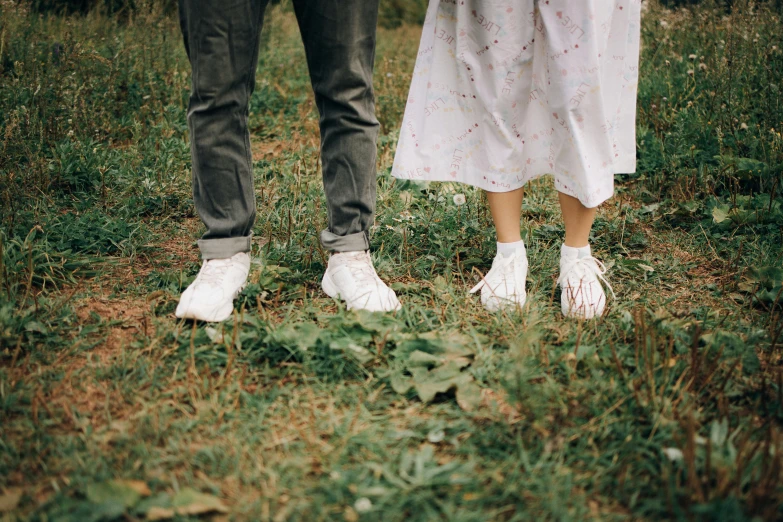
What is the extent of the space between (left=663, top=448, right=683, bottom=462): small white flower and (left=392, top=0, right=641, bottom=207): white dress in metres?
0.83

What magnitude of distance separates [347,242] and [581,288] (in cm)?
79

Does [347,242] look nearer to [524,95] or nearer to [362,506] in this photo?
[524,95]

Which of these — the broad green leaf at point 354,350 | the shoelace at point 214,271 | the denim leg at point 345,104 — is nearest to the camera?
the broad green leaf at point 354,350

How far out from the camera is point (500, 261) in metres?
2.14

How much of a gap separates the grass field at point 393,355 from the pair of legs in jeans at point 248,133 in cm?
13

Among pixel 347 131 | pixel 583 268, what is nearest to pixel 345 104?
pixel 347 131

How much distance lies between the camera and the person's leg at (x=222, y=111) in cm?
173

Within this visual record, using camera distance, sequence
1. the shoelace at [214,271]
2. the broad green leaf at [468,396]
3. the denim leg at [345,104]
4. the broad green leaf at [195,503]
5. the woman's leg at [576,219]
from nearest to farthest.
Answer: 1. the broad green leaf at [195,503]
2. the broad green leaf at [468,396]
3. the denim leg at [345,104]
4. the shoelace at [214,271]
5. the woman's leg at [576,219]

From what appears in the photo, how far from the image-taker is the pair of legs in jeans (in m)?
1.76

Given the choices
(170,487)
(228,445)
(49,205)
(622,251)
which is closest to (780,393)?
(622,251)

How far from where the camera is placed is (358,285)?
6.56 ft

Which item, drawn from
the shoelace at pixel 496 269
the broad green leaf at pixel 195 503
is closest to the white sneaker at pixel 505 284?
the shoelace at pixel 496 269

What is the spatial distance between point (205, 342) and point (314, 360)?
1.11ft

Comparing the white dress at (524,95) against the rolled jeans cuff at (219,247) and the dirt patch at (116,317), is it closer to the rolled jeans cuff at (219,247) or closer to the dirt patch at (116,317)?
the rolled jeans cuff at (219,247)
